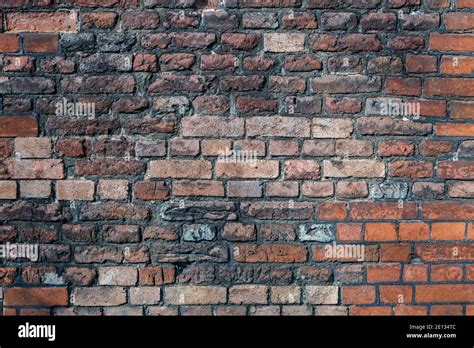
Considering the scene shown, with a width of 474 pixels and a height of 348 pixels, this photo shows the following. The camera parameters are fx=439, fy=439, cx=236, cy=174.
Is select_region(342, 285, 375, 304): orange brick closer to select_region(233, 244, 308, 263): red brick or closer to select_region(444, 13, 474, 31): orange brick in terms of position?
select_region(233, 244, 308, 263): red brick

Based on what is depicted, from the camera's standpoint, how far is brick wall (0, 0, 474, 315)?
1.80 metres

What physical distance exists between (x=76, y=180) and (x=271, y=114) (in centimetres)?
85

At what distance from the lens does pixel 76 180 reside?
1.81 metres

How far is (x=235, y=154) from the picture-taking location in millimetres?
1818

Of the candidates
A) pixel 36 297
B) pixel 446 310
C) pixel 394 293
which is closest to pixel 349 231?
pixel 394 293

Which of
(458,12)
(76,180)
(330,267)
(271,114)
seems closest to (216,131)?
(271,114)

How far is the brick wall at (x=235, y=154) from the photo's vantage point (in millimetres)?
1804

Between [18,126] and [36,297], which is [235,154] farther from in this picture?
[36,297]

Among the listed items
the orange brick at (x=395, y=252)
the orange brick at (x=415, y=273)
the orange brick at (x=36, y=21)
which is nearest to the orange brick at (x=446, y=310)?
the orange brick at (x=415, y=273)

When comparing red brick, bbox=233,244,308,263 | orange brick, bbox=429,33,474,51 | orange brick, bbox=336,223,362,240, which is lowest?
red brick, bbox=233,244,308,263

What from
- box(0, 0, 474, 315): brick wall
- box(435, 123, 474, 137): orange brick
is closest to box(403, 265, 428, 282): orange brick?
box(0, 0, 474, 315): brick wall

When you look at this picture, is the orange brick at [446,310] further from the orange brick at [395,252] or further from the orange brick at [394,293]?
the orange brick at [395,252]

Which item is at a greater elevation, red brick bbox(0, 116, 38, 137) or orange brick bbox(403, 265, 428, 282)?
red brick bbox(0, 116, 38, 137)

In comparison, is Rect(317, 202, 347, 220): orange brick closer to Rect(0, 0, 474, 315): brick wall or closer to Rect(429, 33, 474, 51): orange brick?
Rect(0, 0, 474, 315): brick wall
